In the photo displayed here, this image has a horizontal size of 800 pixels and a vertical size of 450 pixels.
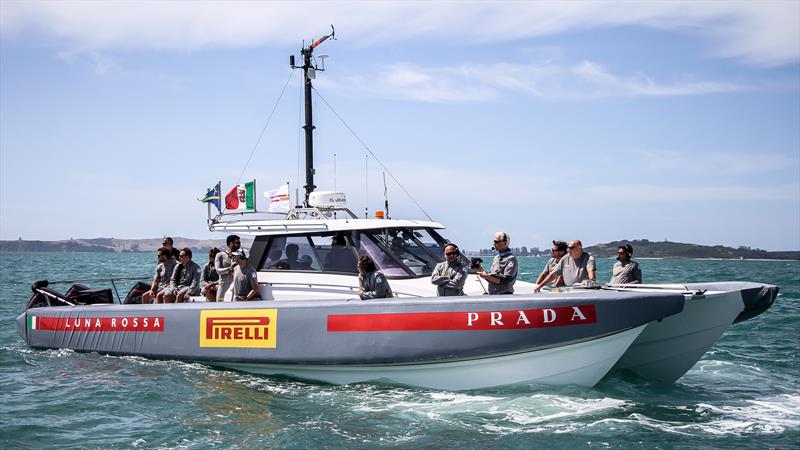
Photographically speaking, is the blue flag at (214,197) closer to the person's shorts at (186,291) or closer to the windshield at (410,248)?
the person's shorts at (186,291)

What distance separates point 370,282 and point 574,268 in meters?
2.50

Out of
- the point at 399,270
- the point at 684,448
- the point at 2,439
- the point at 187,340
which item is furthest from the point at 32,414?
the point at 684,448

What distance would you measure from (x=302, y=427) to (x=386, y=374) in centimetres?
149

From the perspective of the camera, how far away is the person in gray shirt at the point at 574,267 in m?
8.93

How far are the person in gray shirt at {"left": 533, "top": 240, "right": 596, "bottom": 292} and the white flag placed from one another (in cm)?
411

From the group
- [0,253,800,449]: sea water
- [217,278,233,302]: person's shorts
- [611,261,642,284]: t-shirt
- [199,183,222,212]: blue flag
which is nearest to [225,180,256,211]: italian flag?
[199,183,222,212]: blue flag

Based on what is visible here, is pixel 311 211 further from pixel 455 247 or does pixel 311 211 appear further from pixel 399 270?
pixel 455 247

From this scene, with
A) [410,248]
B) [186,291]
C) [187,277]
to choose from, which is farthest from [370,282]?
[187,277]

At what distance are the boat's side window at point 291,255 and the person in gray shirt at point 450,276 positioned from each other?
1.92 meters

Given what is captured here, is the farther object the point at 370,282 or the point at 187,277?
the point at 187,277

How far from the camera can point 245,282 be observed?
976 centimetres

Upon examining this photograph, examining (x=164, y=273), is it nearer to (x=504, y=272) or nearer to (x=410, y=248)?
(x=410, y=248)

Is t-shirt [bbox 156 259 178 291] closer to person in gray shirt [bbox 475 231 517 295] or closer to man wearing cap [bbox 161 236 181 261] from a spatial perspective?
man wearing cap [bbox 161 236 181 261]

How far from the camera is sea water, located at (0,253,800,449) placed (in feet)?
22.7
